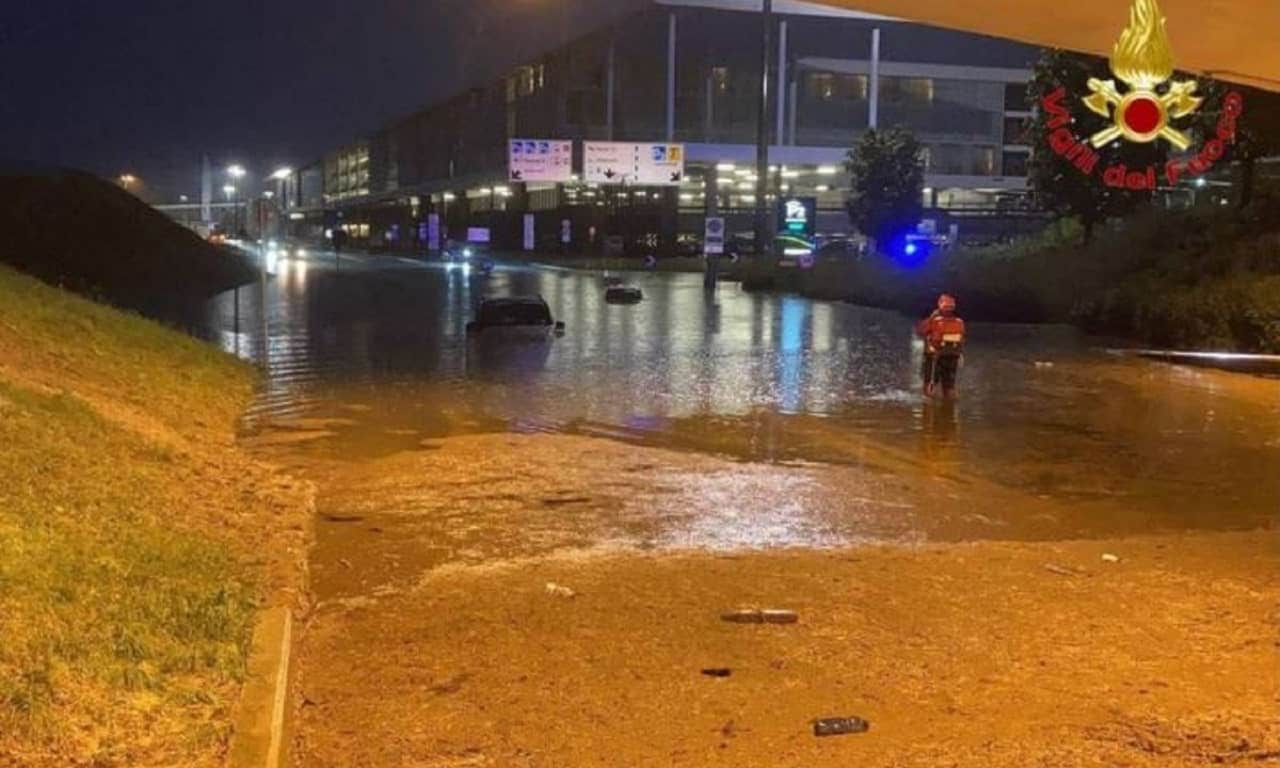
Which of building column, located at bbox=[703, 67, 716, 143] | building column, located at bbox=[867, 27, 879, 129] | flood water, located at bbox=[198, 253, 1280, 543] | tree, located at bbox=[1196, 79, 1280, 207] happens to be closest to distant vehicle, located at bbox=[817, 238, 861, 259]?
building column, located at bbox=[867, 27, 879, 129]

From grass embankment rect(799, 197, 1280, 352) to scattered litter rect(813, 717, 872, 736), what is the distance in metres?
20.7

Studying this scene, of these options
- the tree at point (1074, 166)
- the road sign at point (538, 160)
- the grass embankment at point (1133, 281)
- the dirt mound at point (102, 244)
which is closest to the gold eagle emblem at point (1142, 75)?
the grass embankment at point (1133, 281)

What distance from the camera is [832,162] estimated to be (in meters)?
79.5

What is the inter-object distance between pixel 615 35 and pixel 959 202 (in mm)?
28375

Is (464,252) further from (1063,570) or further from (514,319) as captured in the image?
(1063,570)

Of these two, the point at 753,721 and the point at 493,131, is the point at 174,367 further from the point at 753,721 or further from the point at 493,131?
the point at 493,131

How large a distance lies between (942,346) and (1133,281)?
15687 mm

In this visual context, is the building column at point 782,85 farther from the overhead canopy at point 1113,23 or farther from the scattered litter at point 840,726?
the scattered litter at point 840,726

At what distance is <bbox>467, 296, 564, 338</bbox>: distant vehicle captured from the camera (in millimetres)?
26766

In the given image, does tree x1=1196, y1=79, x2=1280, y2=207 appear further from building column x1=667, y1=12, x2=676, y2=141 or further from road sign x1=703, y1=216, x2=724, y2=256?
building column x1=667, y1=12, x2=676, y2=141

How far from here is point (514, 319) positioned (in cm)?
2714

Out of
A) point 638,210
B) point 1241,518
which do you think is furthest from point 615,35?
point 1241,518

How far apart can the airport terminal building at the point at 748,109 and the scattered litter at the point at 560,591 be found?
206ft

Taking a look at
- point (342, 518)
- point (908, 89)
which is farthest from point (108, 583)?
point (908, 89)
